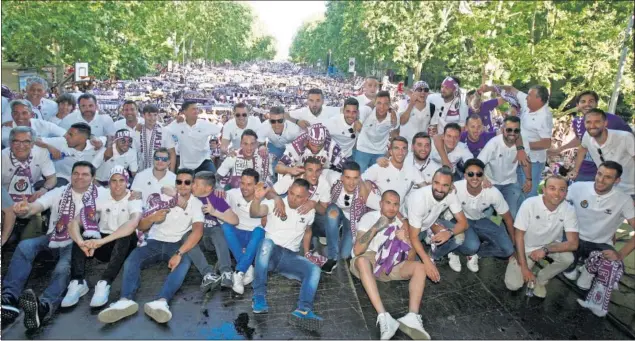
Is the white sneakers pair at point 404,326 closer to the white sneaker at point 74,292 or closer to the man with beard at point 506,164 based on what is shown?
the man with beard at point 506,164

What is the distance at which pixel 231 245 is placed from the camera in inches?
196

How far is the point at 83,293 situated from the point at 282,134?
10.9ft

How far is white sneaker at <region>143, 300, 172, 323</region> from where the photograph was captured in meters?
4.02

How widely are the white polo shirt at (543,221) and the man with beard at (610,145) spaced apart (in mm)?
1160

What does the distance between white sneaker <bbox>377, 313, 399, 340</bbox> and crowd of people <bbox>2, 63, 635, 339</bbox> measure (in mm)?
11

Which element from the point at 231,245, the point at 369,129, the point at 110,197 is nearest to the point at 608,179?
the point at 369,129

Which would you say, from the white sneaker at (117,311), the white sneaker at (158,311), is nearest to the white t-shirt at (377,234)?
the white sneaker at (158,311)

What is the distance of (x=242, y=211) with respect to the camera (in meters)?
5.09

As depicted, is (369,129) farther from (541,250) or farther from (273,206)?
(541,250)

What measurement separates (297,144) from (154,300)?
7.97ft

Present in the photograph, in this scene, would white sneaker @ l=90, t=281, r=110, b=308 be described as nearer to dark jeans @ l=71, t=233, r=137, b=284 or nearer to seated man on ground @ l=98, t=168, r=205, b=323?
dark jeans @ l=71, t=233, r=137, b=284

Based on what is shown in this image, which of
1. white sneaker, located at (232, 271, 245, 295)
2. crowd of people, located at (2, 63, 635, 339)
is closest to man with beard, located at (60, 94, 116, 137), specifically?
crowd of people, located at (2, 63, 635, 339)

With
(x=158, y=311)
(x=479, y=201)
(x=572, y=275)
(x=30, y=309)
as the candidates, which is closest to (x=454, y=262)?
(x=479, y=201)

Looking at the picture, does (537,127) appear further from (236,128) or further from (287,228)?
(236,128)
